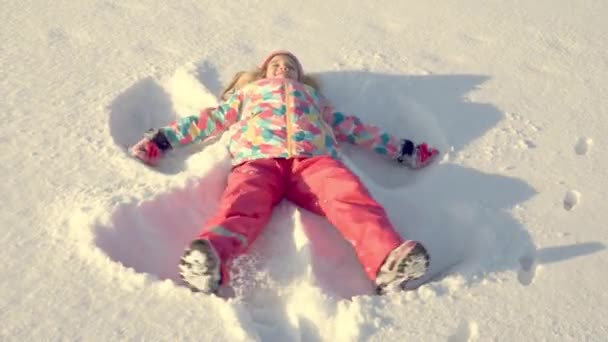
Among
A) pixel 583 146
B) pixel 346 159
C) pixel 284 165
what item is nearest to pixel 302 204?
pixel 284 165

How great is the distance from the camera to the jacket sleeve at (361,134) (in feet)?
8.29

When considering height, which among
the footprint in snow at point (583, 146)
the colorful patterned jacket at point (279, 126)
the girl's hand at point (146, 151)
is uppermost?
the footprint in snow at point (583, 146)

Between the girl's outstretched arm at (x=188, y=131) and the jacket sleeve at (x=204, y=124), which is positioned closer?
the girl's outstretched arm at (x=188, y=131)

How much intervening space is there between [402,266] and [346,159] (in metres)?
0.72

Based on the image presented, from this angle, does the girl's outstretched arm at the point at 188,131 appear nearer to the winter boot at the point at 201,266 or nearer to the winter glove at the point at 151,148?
the winter glove at the point at 151,148

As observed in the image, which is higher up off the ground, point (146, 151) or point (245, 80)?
point (245, 80)

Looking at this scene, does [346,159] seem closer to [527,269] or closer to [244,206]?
[244,206]

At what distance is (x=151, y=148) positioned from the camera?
2.38 m

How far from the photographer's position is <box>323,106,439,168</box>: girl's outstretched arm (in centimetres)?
249

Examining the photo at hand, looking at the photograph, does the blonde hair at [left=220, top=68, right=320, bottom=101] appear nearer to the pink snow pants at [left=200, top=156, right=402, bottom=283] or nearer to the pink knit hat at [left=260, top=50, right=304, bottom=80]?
the pink knit hat at [left=260, top=50, right=304, bottom=80]

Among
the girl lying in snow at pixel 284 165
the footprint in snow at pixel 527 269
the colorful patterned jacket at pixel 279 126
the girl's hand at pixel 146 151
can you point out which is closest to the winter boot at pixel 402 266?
the girl lying in snow at pixel 284 165

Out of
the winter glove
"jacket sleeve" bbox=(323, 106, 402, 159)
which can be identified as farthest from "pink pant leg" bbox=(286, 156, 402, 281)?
the winter glove

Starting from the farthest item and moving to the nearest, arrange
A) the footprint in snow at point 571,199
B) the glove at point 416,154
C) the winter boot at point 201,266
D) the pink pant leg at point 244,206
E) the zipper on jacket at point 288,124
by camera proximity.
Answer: the glove at point 416,154 → the zipper on jacket at point 288,124 → the footprint in snow at point 571,199 → the pink pant leg at point 244,206 → the winter boot at point 201,266

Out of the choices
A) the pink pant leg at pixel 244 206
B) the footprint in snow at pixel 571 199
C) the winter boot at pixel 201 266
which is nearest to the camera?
the winter boot at pixel 201 266
